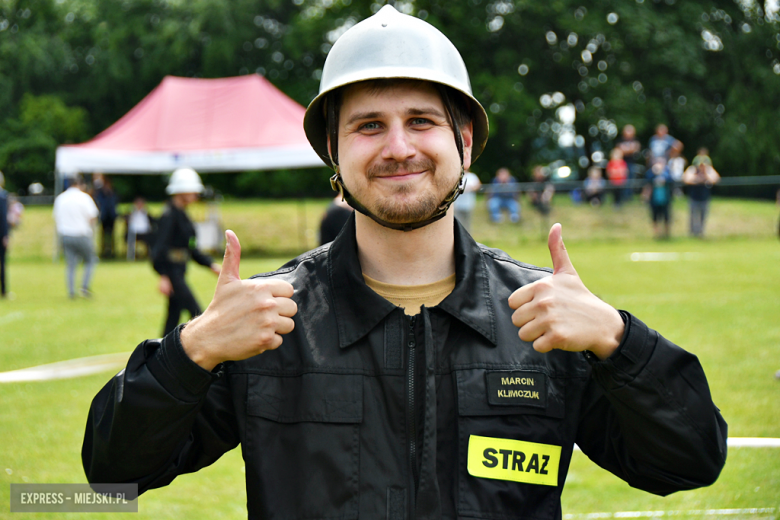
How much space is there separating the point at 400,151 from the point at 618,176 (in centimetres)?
2111

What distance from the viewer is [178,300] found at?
28.5 ft

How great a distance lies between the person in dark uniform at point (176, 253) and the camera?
867 cm

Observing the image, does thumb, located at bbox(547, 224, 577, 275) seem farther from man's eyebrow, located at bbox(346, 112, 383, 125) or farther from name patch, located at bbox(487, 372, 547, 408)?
man's eyebrow, located at bbox(346, 112, 383, 125)

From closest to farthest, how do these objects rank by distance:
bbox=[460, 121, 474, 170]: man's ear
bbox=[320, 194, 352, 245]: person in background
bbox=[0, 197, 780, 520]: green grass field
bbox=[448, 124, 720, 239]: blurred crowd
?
bbox=[460, 121, 474, 170]: man's ear
bbox=[0, 197, 780, 520]: green grass field
bbox=[320, 194, 352, 245]: person in background
bbox=[448, 124, 720, 239]: blurred crowd

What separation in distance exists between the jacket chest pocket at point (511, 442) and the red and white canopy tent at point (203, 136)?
18276 mm

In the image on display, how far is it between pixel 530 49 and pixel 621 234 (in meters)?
21.3

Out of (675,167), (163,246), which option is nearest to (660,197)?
(675,167)

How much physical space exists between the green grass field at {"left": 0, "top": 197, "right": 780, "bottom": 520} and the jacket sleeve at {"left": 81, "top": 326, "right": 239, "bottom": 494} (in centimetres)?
245

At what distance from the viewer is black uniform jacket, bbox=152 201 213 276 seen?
874cm

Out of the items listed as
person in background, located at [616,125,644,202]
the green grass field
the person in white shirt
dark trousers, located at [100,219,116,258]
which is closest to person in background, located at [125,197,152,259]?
dark trousers, located at [100,219,116,258]

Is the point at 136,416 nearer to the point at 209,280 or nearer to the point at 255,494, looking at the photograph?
the point at 255,494

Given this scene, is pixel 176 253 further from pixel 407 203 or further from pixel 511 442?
pixel 511 442

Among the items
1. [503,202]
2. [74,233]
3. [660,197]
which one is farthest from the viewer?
[503,202]

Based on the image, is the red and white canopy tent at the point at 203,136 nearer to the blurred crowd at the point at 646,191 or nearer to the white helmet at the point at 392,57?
the blurred crowd at the point at 646,191
